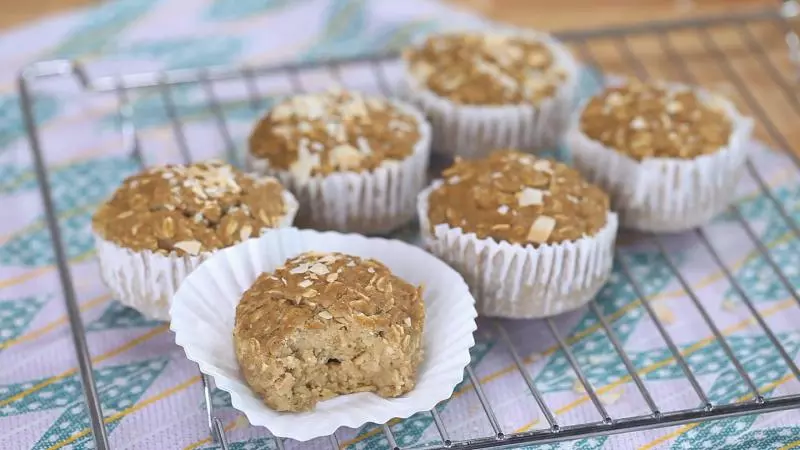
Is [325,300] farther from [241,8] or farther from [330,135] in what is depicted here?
[241,8]

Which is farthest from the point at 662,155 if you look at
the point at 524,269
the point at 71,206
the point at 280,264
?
the point at 71,206

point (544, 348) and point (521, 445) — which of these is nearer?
point (521, 445)

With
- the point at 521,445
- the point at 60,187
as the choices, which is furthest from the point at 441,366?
the point at 60,187

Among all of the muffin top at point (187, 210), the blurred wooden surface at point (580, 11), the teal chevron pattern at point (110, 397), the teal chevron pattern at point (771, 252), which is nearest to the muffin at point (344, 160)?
the muffin top at point (187, 210)

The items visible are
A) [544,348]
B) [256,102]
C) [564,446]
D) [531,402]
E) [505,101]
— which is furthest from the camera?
[256,102]

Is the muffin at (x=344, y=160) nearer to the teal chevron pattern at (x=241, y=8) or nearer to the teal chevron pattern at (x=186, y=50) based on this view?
the teal chevron pattern at (x=186, y=50)

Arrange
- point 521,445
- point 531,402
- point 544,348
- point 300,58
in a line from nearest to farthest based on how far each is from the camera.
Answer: point 521,445 < point 531,402 < point 544,348 < point 300,58

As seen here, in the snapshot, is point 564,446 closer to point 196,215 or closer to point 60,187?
point 196,215
